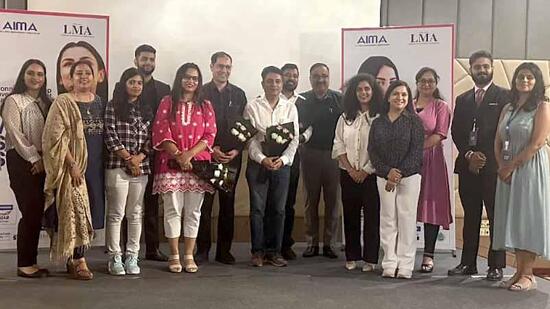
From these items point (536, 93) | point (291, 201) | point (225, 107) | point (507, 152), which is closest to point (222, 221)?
point (291, 201)

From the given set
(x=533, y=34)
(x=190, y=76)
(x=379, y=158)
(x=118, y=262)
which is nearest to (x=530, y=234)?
(x=379, y=158)

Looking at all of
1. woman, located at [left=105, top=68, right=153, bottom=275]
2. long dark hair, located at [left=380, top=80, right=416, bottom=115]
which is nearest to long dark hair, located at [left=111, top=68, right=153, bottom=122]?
woman, located at [left=105, top=68, right=153, bottom=275]

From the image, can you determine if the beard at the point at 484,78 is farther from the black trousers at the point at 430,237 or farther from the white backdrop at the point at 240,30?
the white backdrop at the point at 240,30

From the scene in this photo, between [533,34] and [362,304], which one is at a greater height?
[533,34]

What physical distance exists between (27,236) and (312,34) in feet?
10.2

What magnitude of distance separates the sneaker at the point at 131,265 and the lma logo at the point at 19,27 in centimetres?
176

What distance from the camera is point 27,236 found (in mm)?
4082

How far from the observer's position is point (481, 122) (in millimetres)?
4449

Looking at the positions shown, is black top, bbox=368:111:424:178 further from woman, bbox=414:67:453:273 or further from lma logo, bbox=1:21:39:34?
lma logo, bbox=1:21:39:34

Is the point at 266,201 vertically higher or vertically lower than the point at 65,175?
lower

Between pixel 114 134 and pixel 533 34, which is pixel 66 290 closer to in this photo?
pixel 114 134

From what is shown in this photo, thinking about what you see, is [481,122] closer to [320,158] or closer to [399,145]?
[399,145]

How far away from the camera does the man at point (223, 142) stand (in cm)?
461

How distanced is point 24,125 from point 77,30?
3.00 feet
